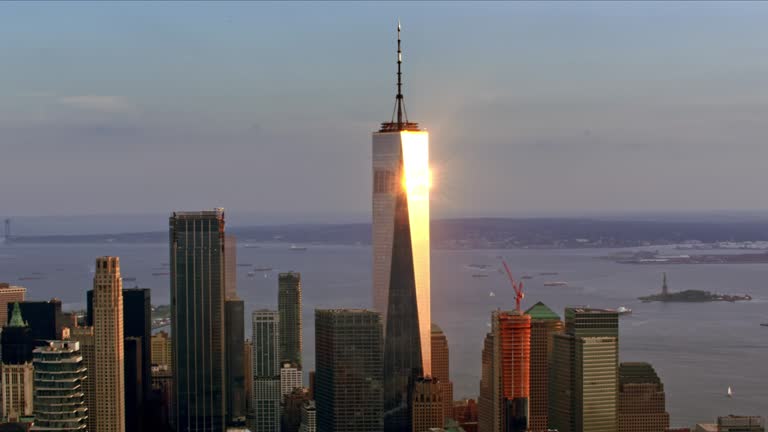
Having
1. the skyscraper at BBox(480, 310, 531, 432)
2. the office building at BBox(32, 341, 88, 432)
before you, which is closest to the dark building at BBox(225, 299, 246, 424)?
the skyscraper at BBox(480, 310, 531, 432)

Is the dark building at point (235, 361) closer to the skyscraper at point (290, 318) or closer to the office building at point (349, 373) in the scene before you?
the skyscraper at point (290, 318)

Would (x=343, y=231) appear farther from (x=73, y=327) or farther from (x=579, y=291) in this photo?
(x=73, y=327)

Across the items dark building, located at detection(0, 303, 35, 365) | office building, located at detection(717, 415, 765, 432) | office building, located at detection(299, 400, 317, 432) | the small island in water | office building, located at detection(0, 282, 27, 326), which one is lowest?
office building, located at detection(299, 400, 317, 432)

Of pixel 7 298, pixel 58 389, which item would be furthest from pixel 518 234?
pixel 58 389

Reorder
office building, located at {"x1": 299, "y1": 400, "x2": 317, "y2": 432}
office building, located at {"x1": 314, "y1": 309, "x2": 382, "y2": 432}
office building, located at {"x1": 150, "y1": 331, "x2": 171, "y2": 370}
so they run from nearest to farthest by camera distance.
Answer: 1. office building, located at {"x1": 314, "y1": 309, "x2": 382, "y2": 432}
2. office building, located at {"x1": 299, "y1": 400, "x2": 317, "y2": 432}
3. office building, located at {"x1": 150, "y1": 331, "x2": 171, "y2": 370}

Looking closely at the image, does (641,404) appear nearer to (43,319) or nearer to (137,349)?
(137,349)

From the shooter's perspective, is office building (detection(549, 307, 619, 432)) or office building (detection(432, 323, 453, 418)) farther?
office building (detection(432, 323, 453, 418))

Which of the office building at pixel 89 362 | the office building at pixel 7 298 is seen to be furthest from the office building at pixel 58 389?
the office building at pixel 7 298

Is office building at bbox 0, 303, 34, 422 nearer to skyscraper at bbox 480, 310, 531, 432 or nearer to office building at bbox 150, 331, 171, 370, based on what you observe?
office building at bbox 150, 331, 171, 370
